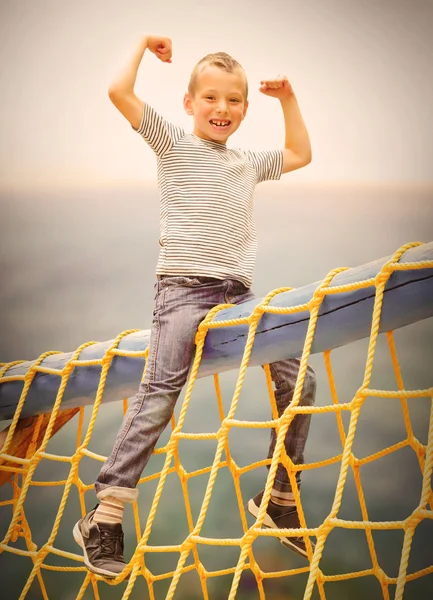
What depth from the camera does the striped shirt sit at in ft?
2.84

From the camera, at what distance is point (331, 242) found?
75.1 inches

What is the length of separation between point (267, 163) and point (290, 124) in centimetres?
7

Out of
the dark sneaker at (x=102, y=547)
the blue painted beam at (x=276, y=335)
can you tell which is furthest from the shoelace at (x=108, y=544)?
the blue painted beam at (x=276, y=335)

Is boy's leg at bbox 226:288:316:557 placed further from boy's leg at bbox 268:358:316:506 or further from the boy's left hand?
the boy's left hand

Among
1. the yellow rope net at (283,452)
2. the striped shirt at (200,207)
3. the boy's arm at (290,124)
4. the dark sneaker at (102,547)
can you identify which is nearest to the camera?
the yellow rope net at (283,452)

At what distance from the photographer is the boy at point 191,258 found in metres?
0.78

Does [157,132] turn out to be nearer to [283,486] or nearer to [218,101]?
[218,101]

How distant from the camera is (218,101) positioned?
35.4 inches

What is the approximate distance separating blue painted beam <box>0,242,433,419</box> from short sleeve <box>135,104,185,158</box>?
27 cm

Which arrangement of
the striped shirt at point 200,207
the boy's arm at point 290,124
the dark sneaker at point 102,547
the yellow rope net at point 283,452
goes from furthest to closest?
the boy's arm at point 290,124
the striped shirt at point 200,207
the dark sneaker at point 102,547
the yellow rope net at point 283,452

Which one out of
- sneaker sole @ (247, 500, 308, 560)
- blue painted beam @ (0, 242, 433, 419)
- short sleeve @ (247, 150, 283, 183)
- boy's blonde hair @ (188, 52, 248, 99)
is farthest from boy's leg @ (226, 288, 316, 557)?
boy's blonde hair @ (188, 52, 248, 99)

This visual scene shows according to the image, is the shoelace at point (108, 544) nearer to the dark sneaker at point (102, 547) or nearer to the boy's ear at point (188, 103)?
the dark sneaker at point (102, 547)

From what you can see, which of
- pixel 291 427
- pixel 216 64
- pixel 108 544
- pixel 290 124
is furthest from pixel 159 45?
pixel 108 544

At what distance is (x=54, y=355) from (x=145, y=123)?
1.28 feet
